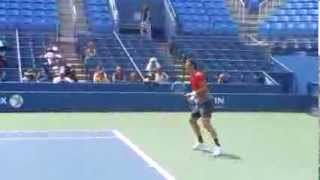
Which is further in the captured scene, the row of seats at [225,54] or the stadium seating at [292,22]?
the stadium seating at [292,22]

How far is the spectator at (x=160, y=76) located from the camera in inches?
829

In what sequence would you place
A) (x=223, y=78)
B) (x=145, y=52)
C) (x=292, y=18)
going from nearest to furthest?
(x=223, y=78)
(x=145, y=52)
(x=292, y=18)

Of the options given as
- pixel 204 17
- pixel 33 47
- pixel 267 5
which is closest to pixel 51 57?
pixel 33 47

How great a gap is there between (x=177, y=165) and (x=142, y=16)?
59.8 ft

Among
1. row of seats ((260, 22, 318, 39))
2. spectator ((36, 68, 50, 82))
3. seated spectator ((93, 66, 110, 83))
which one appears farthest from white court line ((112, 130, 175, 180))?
row of seats ((260, 22, 318, 39))

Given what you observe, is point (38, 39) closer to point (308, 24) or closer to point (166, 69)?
point (166, 69)

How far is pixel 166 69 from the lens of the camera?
23.4m

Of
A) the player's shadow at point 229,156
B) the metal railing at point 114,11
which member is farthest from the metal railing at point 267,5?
the player's shadow at point 229,156

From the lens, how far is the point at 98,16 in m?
26.5

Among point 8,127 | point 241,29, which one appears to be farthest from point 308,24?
point 8,127

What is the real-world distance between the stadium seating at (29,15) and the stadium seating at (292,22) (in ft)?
28.4

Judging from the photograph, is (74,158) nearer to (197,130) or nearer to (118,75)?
(197,130)

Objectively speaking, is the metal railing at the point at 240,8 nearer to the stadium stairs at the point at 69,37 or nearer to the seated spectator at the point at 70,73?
the stadium stairs at the point at 69,37

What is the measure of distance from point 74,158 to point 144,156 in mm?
1107
